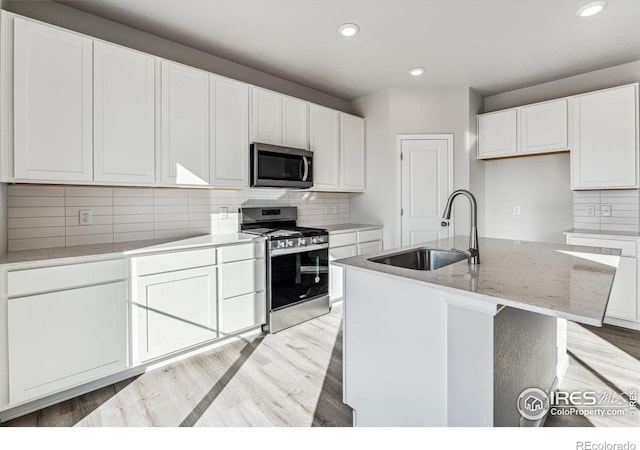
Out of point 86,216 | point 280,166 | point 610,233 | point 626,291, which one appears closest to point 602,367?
point 626,291

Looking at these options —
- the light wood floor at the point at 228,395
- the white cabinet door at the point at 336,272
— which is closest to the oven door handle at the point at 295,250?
the white cabinet door at the point at 336,272

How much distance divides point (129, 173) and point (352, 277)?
72.2 inches

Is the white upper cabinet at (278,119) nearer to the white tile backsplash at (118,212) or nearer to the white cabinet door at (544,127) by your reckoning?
the white tile backsplash at (118,212)

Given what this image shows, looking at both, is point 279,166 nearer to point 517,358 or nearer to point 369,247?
point 369,247

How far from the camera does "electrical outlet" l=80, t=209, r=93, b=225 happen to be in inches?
95.4

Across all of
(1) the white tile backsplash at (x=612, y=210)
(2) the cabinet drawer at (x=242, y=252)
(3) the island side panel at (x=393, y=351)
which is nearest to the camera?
(3) the island side panel at (x=393, y=351)

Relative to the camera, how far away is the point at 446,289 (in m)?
1.21

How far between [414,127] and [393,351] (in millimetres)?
3245

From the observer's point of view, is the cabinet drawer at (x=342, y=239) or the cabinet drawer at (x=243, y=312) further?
the cabinet drawer at (x=342, y=239)

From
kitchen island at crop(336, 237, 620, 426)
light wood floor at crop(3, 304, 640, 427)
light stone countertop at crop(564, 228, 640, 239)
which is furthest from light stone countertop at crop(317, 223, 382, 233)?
light stone countertop at crop(564, 228, 640, 239)

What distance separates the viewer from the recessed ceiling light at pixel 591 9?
7.68 feet

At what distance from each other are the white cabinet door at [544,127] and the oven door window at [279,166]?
2.60 m

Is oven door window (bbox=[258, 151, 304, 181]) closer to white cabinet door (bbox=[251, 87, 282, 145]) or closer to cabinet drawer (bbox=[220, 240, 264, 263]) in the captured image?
white cabinet door (bbox=[251, 87, 282, 145])

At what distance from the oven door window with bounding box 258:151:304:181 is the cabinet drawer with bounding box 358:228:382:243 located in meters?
1.08
